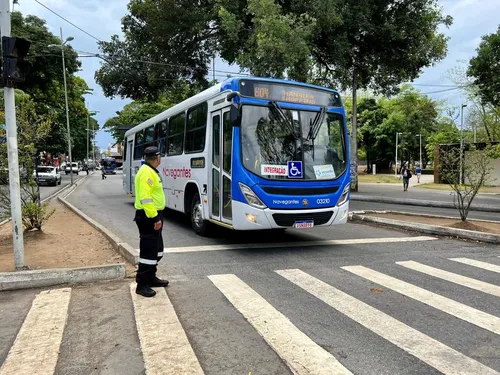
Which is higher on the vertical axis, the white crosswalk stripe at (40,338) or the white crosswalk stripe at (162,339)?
the white crosswalk stripe at (162,339)

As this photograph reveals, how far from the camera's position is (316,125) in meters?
8.21

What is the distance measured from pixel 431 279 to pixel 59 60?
35610 millimetres

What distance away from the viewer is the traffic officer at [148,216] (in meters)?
5.32

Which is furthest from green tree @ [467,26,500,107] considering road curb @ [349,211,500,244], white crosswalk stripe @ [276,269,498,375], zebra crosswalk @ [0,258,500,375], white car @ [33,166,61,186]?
white car @ [33,166,61,186]

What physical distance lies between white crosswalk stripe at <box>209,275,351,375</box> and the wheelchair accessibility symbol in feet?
8.96

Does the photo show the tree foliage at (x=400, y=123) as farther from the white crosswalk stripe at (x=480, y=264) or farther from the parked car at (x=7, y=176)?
the parked car at (x=7, y=176)

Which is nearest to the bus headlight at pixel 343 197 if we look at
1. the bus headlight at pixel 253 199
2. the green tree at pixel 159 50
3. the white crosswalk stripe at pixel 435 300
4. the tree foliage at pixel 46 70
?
the bus headlight at pixel 253 199

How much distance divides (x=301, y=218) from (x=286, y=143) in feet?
4.64

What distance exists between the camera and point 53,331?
4246 mm

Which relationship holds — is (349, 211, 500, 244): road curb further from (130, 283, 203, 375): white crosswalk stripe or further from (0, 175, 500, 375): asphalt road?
(130, 283, 203, 375): white crosswalk stripe

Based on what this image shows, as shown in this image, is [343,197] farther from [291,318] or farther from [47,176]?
[47,176]

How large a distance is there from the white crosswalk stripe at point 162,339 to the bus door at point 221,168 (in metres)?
3.11

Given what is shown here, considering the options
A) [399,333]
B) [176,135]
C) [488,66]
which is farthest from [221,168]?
[488,66]

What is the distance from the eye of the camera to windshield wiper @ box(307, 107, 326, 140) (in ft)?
26.7
